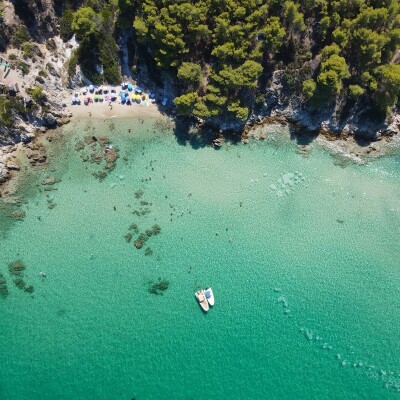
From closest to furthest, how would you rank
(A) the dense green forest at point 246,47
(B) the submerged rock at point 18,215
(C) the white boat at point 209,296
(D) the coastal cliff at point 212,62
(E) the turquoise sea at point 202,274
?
(A) the dense green forest at point 246,47, (D) the coastal cliff at point 212,62, (E) the turquoise sea at point 202,274, (C) the white boat at point 209,296, (B) the submerged rock at point 18,215

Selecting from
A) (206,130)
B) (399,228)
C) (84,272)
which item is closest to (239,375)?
(84,272)

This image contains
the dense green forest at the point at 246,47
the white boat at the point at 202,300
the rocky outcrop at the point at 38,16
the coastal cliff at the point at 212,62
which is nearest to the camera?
the dense green forest at the point at 246,47

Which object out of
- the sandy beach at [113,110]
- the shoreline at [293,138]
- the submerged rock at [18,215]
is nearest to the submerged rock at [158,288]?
the submerged rock at [18,215]

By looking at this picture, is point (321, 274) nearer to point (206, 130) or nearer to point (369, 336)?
point (369, 336)

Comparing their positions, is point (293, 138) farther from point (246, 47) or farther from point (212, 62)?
point (212, 62)

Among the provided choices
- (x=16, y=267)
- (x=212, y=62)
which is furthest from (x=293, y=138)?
(x=16, y=267)

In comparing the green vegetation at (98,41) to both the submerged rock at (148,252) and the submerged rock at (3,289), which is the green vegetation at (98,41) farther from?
the submerged rock at (3,289)
